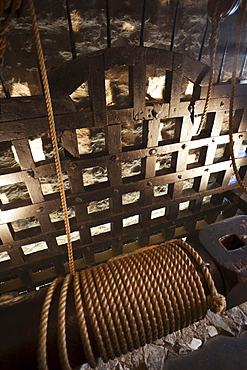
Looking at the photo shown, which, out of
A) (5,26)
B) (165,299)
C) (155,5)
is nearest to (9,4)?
(5,26)

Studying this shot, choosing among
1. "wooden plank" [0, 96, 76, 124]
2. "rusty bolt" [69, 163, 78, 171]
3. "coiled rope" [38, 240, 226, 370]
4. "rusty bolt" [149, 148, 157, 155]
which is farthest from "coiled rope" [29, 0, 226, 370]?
"rusty bolt" [149, 148, 157, 155]

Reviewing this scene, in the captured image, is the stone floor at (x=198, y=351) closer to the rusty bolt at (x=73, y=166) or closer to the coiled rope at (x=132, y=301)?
the coiled rope at (x=132, y=301)

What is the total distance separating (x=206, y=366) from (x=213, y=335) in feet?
0.56

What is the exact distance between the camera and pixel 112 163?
51.6 inches

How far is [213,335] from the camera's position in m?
1.21

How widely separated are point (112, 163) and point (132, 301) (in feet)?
2.59

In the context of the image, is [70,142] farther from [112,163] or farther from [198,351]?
[198,351]

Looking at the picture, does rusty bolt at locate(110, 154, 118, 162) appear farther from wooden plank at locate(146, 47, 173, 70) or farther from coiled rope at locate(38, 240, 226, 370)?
coiled rope at locate(38, 240, 226, 370)

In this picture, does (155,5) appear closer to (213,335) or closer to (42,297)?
(42,297)

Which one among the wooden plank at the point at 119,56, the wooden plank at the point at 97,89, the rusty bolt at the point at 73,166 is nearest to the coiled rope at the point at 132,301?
the rusty bolt at the point at 73,166

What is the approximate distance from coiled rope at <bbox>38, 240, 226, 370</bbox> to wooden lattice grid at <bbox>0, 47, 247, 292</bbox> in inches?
25.1

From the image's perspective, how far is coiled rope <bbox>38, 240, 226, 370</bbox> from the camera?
0.69 m

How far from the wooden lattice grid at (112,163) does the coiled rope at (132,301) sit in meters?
0.64

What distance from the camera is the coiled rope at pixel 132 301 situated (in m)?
0.69
